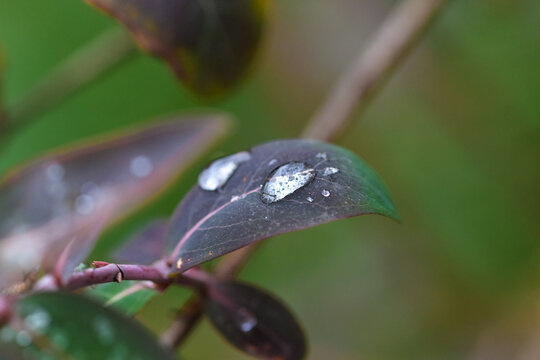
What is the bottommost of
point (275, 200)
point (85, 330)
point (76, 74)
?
point (76, 74)

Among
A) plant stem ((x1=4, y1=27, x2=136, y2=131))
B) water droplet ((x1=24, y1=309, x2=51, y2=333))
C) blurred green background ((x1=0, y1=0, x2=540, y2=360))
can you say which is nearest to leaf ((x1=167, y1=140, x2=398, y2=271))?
water droplet ((x1=24, y1=309, x2=51, y2=333))

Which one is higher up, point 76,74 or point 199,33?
point 199,33

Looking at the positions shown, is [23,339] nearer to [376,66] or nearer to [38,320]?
[38,320]

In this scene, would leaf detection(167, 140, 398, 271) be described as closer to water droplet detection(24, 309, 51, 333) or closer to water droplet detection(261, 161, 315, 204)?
water droplet detection(261, 161, 315, 204)

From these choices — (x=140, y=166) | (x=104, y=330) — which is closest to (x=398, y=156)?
(x=140, y=166)

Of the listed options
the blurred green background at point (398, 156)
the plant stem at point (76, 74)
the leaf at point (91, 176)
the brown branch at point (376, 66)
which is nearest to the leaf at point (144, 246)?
the leaf at point (91, 176)

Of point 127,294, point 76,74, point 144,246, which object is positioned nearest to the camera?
point 127,294
